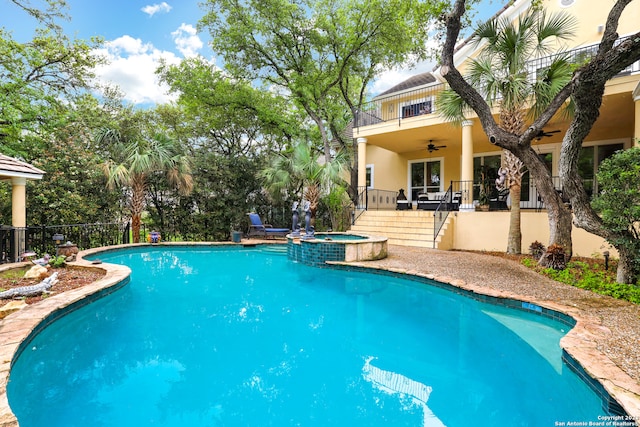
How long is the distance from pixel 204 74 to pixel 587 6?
538 inches

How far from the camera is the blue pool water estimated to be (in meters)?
2.42

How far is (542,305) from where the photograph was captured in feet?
13.7

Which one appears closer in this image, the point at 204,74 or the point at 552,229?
the point at 552,229

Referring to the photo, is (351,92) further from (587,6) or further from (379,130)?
(587,6)

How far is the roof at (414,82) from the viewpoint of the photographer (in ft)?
49.8

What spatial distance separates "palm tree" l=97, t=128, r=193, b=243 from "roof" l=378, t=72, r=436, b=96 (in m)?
A: 10.0

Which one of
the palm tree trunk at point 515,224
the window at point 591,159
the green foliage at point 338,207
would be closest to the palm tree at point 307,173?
the green foliage at point 338,207

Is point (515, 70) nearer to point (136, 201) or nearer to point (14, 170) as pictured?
point (14, 170)

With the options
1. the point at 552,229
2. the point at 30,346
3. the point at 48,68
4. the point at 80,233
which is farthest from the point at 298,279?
the point at 48,68

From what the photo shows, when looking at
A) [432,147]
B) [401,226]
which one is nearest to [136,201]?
[401,226]

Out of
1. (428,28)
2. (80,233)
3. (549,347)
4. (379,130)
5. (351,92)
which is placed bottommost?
(549,347)

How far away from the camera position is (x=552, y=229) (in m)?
6.76

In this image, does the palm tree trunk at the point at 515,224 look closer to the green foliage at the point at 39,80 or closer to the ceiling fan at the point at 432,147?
the ceiling fan at the point at 432,147

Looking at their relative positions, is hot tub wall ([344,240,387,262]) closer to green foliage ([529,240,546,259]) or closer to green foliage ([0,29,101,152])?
green foliage ([529,240,546,259])
